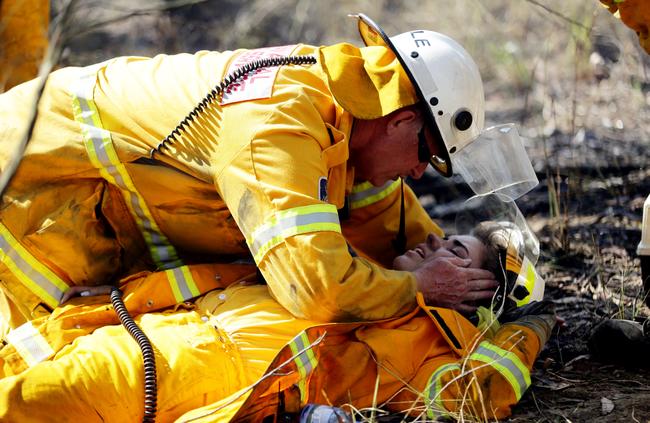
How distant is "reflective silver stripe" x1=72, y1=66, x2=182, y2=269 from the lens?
3904mm

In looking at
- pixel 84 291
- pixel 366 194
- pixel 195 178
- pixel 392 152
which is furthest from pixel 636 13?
pixel 84 291

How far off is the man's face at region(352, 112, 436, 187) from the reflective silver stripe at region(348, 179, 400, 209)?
0.36 metres

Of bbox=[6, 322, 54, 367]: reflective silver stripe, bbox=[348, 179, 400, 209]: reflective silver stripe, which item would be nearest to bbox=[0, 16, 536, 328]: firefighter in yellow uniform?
bbox=[6, 322, 54, 367]: reflective silver stripe

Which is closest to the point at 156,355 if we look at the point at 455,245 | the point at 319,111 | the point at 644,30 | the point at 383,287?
the point at 383,287

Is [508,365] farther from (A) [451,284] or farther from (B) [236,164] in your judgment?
(B) [236,164]

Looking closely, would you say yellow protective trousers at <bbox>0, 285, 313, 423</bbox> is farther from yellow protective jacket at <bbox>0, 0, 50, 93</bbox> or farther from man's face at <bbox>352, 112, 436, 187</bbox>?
yellow protective jacket at <bbox>0, 0, 50, 93</bbox>

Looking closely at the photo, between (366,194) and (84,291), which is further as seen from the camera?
(366,194)

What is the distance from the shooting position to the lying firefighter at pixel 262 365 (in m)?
3.42

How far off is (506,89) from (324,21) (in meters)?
2.30

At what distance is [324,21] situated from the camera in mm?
9617

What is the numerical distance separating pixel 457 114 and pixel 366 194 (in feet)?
2.59

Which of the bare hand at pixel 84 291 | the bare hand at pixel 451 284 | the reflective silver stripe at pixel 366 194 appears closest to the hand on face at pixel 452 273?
the bare hand at pixel 451 284

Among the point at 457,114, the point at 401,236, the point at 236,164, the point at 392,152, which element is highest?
the point at 236,164

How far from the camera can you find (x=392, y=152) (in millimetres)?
4129
